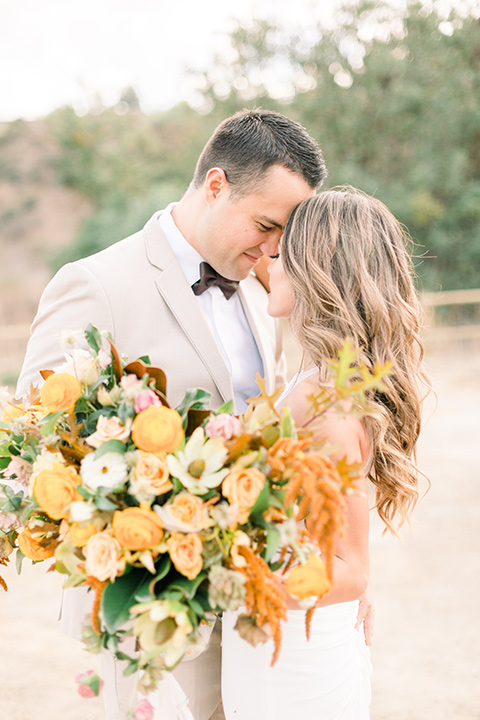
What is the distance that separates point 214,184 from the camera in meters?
2.31

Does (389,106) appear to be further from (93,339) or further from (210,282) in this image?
(93,339)

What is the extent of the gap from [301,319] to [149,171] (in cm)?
2437

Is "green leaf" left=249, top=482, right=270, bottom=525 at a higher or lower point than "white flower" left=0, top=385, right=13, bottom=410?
lower

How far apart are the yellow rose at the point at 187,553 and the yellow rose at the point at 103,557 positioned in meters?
0.09

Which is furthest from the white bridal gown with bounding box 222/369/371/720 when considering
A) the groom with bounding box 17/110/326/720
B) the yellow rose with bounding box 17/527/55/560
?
the yellow rose with bounding box 17/527/55/560

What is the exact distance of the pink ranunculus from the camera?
1.17m

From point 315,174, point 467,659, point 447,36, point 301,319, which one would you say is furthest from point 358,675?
point 447,36

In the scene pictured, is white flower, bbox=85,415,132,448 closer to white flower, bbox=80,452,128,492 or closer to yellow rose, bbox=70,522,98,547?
white flower, bbox=80,452,128,492

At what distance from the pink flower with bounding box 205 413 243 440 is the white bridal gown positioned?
705 mm

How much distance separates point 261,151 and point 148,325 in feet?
2.33

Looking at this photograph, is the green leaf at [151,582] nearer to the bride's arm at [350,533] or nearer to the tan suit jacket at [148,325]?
the bride's arm at [350,533]

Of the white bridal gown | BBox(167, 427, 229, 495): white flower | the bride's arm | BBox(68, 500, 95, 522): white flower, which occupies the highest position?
BBox(167, 427, 229, 495): white flower

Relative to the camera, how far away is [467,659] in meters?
3.82

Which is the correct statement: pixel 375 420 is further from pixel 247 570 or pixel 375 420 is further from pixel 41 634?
pixel 41 634
